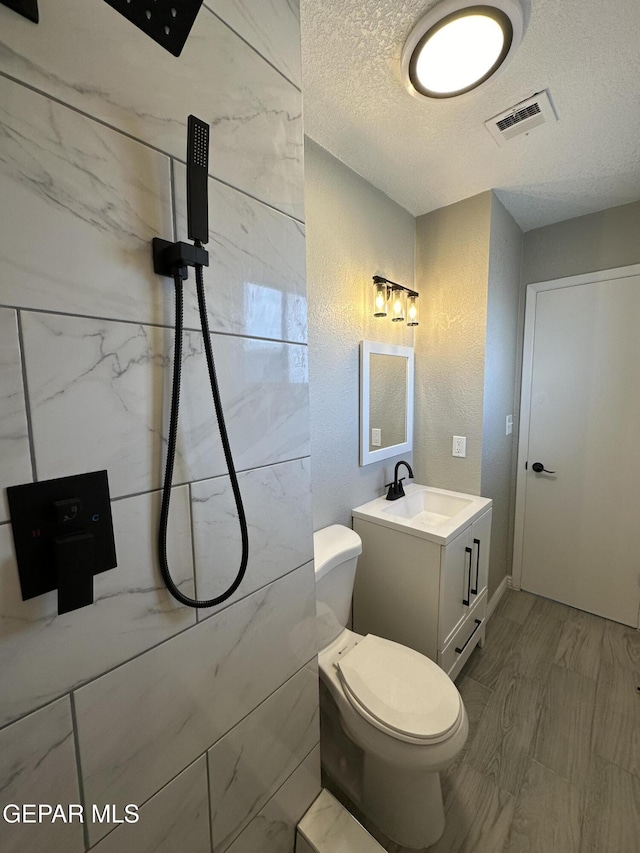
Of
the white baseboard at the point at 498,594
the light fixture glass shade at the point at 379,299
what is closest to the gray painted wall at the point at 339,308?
the light fixture glass shade at the point at 379,299

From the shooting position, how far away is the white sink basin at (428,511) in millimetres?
1486

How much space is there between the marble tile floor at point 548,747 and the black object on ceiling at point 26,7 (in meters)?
2.13

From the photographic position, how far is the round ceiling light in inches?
36.2

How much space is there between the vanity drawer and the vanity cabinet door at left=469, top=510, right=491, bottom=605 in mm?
79

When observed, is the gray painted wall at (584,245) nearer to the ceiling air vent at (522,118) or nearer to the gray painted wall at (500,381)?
the gray painted wall at (500,381)

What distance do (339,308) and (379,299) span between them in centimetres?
28

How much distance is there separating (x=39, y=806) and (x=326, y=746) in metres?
1.22

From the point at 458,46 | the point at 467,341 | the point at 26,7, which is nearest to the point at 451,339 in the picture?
the point at 467,341

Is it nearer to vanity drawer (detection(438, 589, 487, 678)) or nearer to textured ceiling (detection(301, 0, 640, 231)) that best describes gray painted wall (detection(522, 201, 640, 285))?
textured ceiling (detection(301, 0, 640, 231))

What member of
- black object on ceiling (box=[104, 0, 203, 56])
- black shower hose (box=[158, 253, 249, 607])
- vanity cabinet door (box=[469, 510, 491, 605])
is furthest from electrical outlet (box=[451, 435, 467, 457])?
black object on ceiling (box=[104, 0, 203, 56])

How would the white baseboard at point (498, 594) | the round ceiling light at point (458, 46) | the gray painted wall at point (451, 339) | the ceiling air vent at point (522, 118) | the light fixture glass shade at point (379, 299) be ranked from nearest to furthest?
the round ceiling light at point (458, 46) → the ceiling air vent at point (522, 118) → the light fixture glass shade at point (379, 299) → the gray painted wall at point (451, 339) → the white baseboard at point (498, 594)

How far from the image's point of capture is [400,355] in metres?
1.95

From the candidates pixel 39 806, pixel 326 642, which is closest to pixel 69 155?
pixel 39 806

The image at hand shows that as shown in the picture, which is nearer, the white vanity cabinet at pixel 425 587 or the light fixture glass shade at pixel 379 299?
the white vanity cabinet at pixel 425 587
